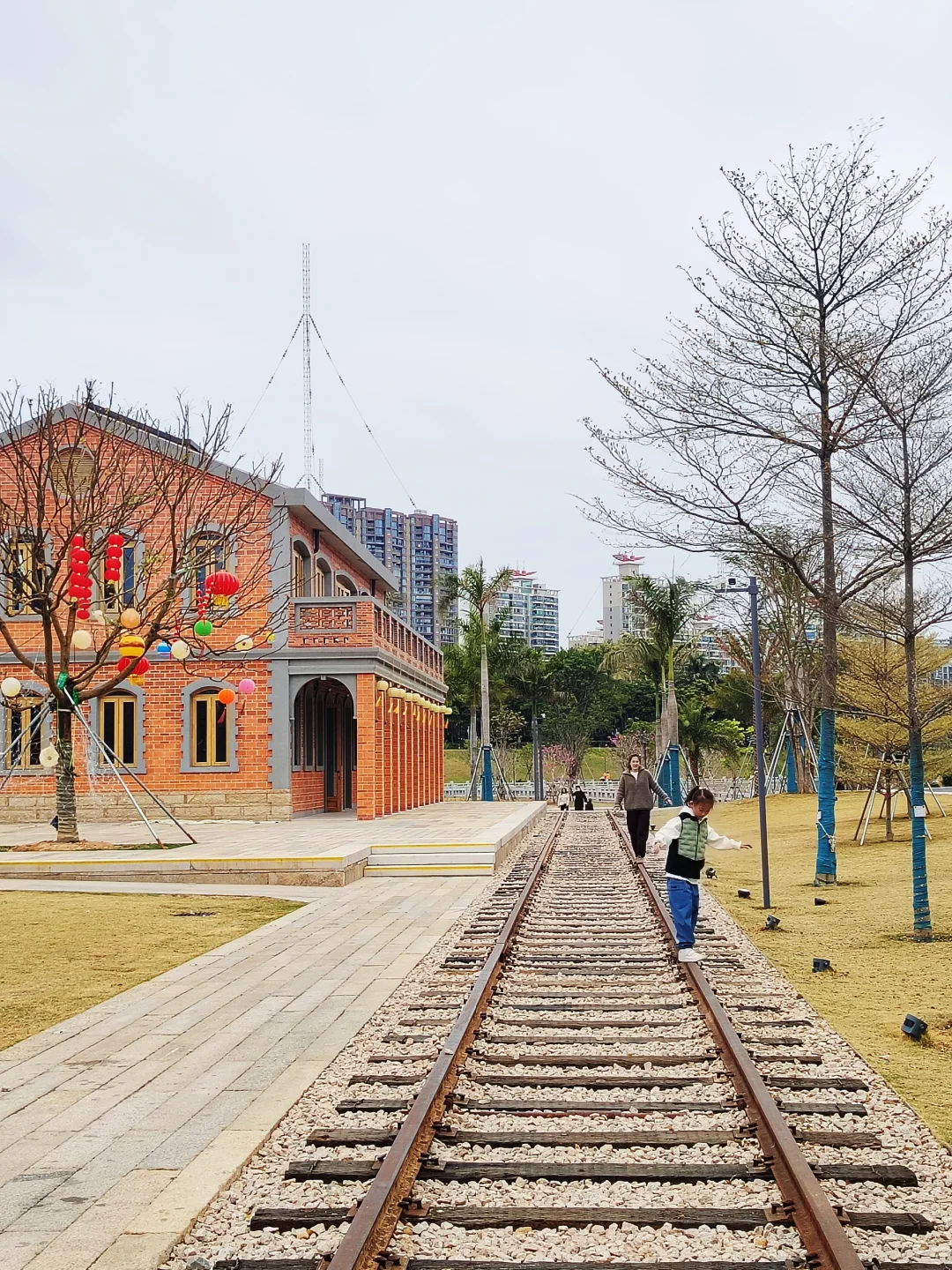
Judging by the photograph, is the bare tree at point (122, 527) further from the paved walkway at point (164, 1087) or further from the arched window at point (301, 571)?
the paved walkway at point (164, 1087)

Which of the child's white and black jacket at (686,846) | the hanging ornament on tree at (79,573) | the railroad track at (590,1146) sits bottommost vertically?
the railroad track at (590,1146)

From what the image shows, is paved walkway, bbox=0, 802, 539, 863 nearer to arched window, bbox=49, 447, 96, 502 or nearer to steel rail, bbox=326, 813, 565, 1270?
arched window, bbox=49, 447, 96, 502

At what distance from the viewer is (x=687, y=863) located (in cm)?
991

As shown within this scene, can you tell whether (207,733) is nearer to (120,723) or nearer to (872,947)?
(120,723)

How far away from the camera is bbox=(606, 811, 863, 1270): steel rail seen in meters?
4.09

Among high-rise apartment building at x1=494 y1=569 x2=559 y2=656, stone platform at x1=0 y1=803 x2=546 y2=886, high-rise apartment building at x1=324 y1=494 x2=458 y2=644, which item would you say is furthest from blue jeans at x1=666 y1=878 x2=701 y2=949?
high-rise apartment building at x1=494 y1=569 x2=559 y2=656

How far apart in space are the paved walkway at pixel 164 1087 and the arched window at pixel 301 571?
17.8 m

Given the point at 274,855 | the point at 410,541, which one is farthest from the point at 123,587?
the point at 410,541

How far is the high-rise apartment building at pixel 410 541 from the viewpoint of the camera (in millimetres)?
124125

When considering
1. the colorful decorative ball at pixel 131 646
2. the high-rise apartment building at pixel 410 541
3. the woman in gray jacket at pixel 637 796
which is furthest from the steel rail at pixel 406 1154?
the high-rise apartment building at pixel 410 541

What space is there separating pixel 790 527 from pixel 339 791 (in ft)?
69.0

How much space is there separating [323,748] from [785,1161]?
2862 cm

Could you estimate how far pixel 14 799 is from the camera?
93.2 feet


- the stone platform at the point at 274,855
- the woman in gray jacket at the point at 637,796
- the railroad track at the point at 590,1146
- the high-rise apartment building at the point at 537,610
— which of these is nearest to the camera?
the railroad track at the point at 590,1146
